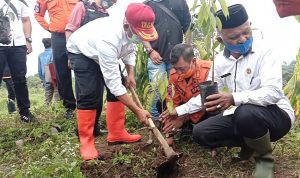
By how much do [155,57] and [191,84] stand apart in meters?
0.51

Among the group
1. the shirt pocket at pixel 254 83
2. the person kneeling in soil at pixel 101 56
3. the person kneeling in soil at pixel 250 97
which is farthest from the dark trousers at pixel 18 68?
the shirt pocket at pixel 254 83

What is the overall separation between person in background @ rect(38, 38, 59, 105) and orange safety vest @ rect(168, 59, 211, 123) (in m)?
2.47

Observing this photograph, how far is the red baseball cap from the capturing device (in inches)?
102

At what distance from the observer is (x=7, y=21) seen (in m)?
3.25

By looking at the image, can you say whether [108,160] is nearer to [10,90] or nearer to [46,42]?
[10,90]

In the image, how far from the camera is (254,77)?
2391 millimetres

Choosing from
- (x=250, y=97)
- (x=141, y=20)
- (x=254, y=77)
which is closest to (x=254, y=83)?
(x=254, y=77)

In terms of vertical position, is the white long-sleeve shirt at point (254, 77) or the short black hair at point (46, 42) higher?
the white long-sleeve shirt at point (254, 77)

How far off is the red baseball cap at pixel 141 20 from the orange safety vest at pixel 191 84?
49 cm

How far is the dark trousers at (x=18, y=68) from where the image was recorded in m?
3.63

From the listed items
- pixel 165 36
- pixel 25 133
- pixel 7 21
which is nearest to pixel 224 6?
pixel 165 36

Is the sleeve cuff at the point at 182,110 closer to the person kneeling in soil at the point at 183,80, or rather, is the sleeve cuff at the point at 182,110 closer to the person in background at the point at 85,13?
the person kneeling in soil at the point at 183,80

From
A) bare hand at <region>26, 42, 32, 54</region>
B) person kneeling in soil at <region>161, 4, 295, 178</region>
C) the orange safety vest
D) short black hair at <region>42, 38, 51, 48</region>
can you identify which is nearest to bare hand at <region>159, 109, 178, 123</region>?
the orange safety vest

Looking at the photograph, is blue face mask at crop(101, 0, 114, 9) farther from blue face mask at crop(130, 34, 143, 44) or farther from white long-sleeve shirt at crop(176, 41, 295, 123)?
white long-sleeve shirt at crop(176, 41, 295, 123)
